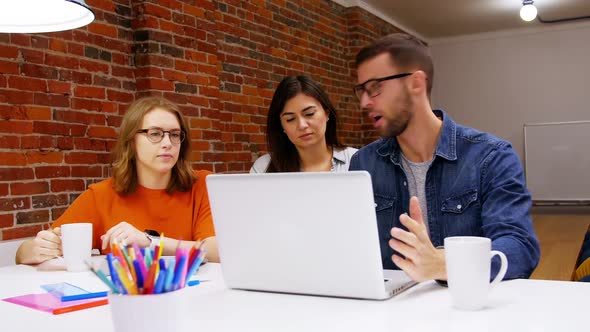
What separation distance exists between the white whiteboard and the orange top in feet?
23.9

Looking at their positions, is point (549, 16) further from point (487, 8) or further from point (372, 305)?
point (372, 305)

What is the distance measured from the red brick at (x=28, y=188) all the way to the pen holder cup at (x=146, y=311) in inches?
86.0

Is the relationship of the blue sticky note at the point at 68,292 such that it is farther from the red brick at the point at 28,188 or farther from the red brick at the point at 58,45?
the red brick at the point at 58,45

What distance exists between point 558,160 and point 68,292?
8.11 metres

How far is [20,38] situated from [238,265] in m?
2.14

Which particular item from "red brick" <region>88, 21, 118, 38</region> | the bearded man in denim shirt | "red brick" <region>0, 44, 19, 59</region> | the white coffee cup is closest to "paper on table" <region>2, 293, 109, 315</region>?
the white coffee cup

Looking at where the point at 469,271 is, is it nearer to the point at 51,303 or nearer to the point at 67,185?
the point at 51,303

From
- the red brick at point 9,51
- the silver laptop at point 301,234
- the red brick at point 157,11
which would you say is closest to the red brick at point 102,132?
the red brick at point 9,51

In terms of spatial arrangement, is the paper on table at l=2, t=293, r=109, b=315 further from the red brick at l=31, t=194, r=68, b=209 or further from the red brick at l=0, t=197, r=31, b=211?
the red brick at l=31, t=194, r=68, b=209

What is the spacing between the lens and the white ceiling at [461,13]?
6.83 m

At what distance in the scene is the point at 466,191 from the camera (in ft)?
5.54

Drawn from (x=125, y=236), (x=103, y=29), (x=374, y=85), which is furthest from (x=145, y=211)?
(x=103, y=29)

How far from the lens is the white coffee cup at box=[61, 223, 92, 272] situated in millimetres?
1647

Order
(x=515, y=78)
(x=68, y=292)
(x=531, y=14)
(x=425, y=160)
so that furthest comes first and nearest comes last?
1. (x=515, y=78)
2. (x=531, y=14)
3. (x=425, y=160)
4. (x=68, y=292)
